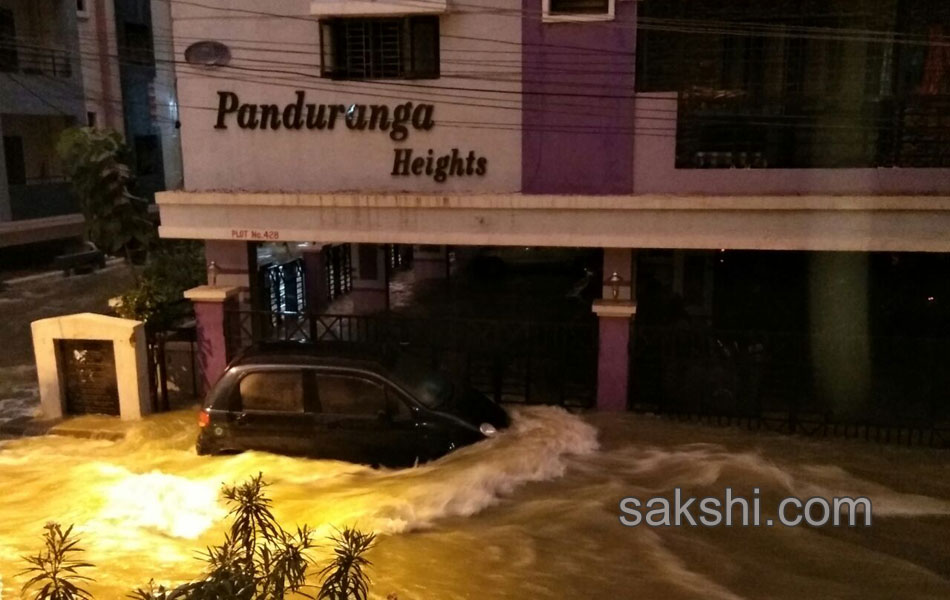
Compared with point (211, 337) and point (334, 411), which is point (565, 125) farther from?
point (211, 337)

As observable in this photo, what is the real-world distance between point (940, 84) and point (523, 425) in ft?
20.5

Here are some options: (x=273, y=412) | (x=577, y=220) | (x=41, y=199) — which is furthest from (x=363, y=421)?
(x=41, y=199)

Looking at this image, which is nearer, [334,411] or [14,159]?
[334,411]

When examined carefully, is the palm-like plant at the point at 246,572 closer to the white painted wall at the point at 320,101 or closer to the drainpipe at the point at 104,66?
the white painted wall at the point at 320,101

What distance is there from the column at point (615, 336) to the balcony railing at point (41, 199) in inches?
696

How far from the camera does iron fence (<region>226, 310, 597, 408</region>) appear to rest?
10266 mm

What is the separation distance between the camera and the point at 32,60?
832 inches

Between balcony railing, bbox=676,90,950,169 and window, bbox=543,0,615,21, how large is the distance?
54.9 inches

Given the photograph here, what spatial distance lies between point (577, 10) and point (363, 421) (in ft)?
18.0

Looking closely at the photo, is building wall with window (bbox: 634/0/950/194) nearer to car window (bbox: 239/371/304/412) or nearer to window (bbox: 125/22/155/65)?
car window (bbox: 239/371/304/412)

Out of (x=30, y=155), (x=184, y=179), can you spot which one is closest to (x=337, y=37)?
(x=184, y=179)

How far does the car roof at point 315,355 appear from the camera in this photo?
26.6 feet

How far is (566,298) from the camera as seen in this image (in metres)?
17.4

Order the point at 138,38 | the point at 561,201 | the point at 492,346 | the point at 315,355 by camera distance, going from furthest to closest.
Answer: the point at 138,38 < the point at 492,346 < the point at 561,201 < the point at 315,355
